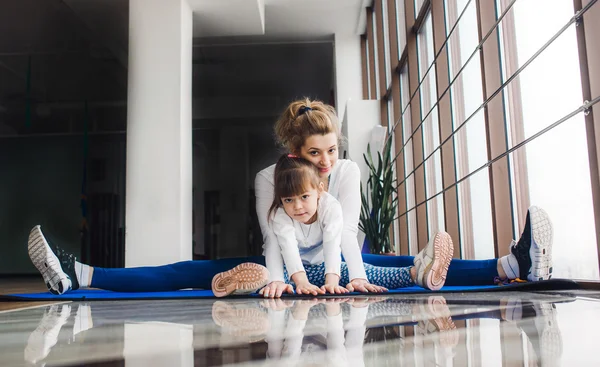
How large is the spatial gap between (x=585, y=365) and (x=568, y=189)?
1.24 metres

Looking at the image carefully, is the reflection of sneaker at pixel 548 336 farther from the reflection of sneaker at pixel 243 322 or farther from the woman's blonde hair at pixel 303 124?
the woman's blonde hair at pixel 303 124

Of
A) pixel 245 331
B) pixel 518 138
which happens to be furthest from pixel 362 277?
pixel 245 331

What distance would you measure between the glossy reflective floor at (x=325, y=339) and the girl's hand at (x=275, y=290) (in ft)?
1.65

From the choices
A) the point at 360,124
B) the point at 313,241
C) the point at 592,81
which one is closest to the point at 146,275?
the point at 313,241

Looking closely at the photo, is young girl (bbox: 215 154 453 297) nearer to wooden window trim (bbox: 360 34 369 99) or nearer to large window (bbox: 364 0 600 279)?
large window (bbox: 364 0 600 279)

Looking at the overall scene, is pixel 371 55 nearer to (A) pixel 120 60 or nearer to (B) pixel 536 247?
(A) pixel 120 60

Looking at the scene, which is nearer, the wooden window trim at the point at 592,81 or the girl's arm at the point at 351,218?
the wooden window trim at the point at 592,81

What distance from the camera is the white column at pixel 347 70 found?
527 centimetres

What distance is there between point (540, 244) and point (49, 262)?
1443 mm

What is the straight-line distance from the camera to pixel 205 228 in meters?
7.17

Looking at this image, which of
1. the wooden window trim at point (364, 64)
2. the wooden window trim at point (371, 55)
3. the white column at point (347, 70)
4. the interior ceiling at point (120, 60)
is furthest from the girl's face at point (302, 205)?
the white column at point (347, 70)

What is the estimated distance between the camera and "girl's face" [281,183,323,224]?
1.53 meters

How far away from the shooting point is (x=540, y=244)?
1.42m

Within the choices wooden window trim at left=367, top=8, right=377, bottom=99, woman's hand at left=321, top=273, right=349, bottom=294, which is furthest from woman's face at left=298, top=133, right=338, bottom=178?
wooden window trim at left=367, top=8, right=377, bottom=99
